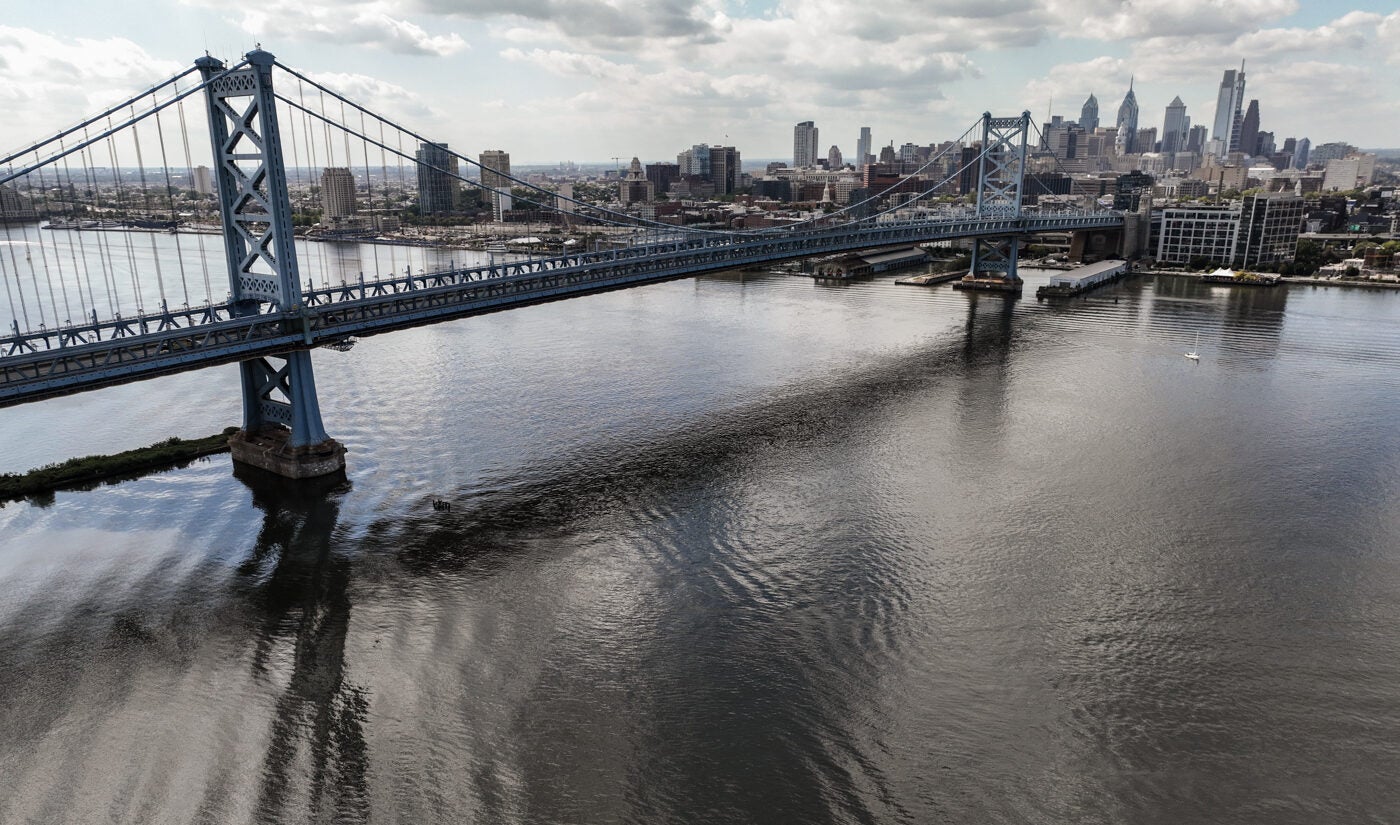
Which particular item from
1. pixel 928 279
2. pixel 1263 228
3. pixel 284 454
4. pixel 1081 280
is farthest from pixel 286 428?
pixel 1263 228

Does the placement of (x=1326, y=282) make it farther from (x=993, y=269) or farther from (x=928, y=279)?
(x=928, y=279)

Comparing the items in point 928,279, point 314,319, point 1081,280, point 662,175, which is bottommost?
point 928,279

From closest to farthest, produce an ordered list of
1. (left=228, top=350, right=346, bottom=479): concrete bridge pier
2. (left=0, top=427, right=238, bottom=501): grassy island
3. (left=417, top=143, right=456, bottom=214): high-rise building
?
(left=0, top=427, right=238, bottom=501): grassy island → (left=228, top=350, right=346, bottom=479): concrete bridge pier → (left=417, top=143, right=456, bottom=214): high-rise building

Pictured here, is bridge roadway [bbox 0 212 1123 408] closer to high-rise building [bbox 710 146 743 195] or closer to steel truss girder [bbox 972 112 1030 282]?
steel truss girder [bbox 972 112 1030 282]

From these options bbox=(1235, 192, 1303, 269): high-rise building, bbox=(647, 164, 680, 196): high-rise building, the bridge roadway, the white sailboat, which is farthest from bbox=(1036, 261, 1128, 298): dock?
bbox=(647, 164, 680, 196): high-rise building

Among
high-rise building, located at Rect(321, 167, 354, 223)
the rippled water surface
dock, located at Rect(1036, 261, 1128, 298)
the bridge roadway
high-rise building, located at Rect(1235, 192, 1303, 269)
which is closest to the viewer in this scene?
the rippled water surface

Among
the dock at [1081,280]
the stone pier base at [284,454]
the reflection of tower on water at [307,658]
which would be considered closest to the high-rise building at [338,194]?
the stone pier base at [284,454]
